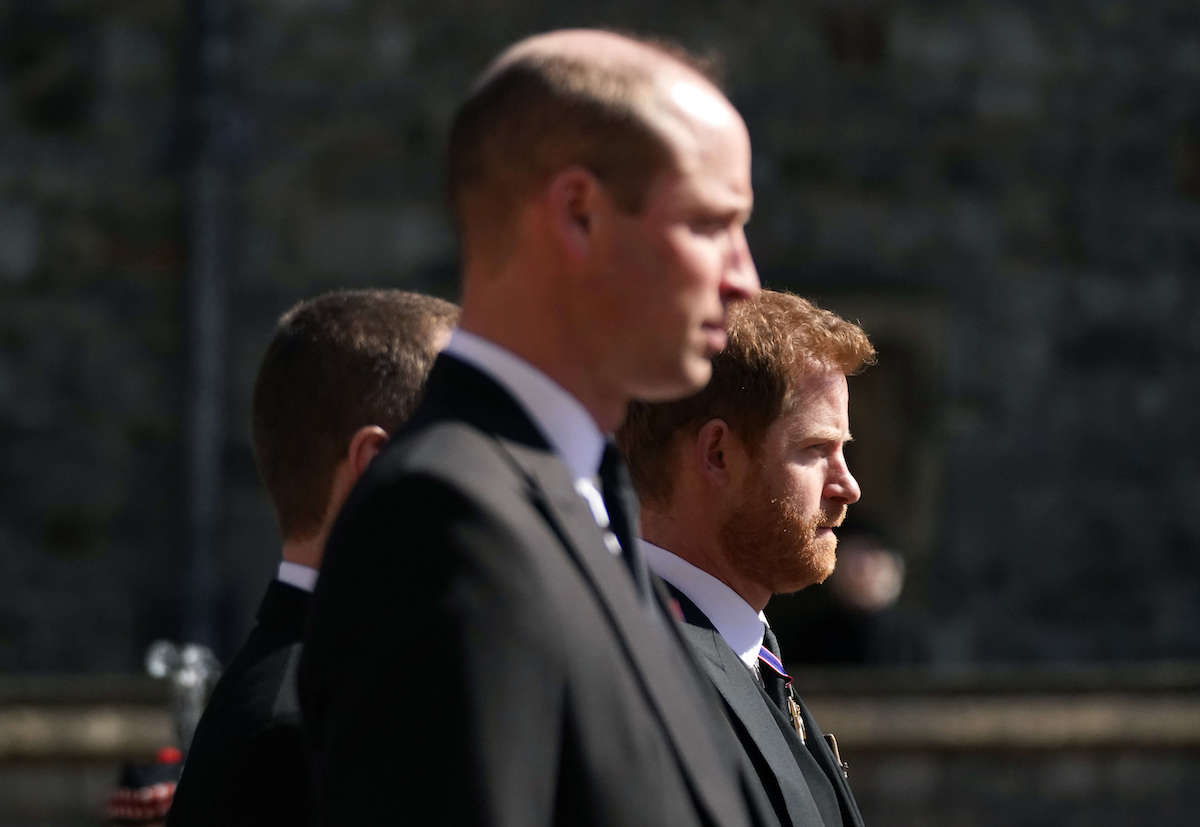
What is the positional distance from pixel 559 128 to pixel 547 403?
0.22 m

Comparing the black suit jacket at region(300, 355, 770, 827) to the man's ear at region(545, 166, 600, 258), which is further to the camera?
the man's ear at region(545, 166, 600, 258)

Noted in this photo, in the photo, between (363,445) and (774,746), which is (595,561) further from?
(774,746)

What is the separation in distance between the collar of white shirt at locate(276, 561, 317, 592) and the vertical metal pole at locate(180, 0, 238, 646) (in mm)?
7237

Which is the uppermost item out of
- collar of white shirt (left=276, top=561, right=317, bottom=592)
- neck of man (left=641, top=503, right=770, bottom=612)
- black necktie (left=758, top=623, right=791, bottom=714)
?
collar of white shirt (left=276, top=561, right=317, bottom=592)

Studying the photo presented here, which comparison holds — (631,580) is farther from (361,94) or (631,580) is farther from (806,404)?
(361,94)

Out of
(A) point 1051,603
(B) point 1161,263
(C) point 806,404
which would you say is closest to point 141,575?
(A) point 1051,603

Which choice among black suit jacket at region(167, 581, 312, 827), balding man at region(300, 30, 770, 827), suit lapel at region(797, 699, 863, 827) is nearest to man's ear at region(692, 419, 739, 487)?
suit lapel at region(797, 699, 863, 827)

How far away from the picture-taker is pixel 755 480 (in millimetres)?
2998

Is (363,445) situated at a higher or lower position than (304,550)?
higher

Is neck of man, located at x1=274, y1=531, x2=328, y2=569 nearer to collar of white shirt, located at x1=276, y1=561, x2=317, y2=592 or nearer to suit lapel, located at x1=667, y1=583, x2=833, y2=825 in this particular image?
collar of white shirt, located at x1=276, y1=561, x2=317, y2=592

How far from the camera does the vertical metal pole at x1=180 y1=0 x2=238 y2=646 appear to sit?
32.3 ft

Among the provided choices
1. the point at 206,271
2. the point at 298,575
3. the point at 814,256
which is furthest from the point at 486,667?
the point at 814,256

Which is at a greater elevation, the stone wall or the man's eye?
the man's eye

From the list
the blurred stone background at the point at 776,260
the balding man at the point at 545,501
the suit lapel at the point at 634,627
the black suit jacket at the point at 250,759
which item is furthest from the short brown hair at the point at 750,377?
the blurred stone background at the point at 776,260
